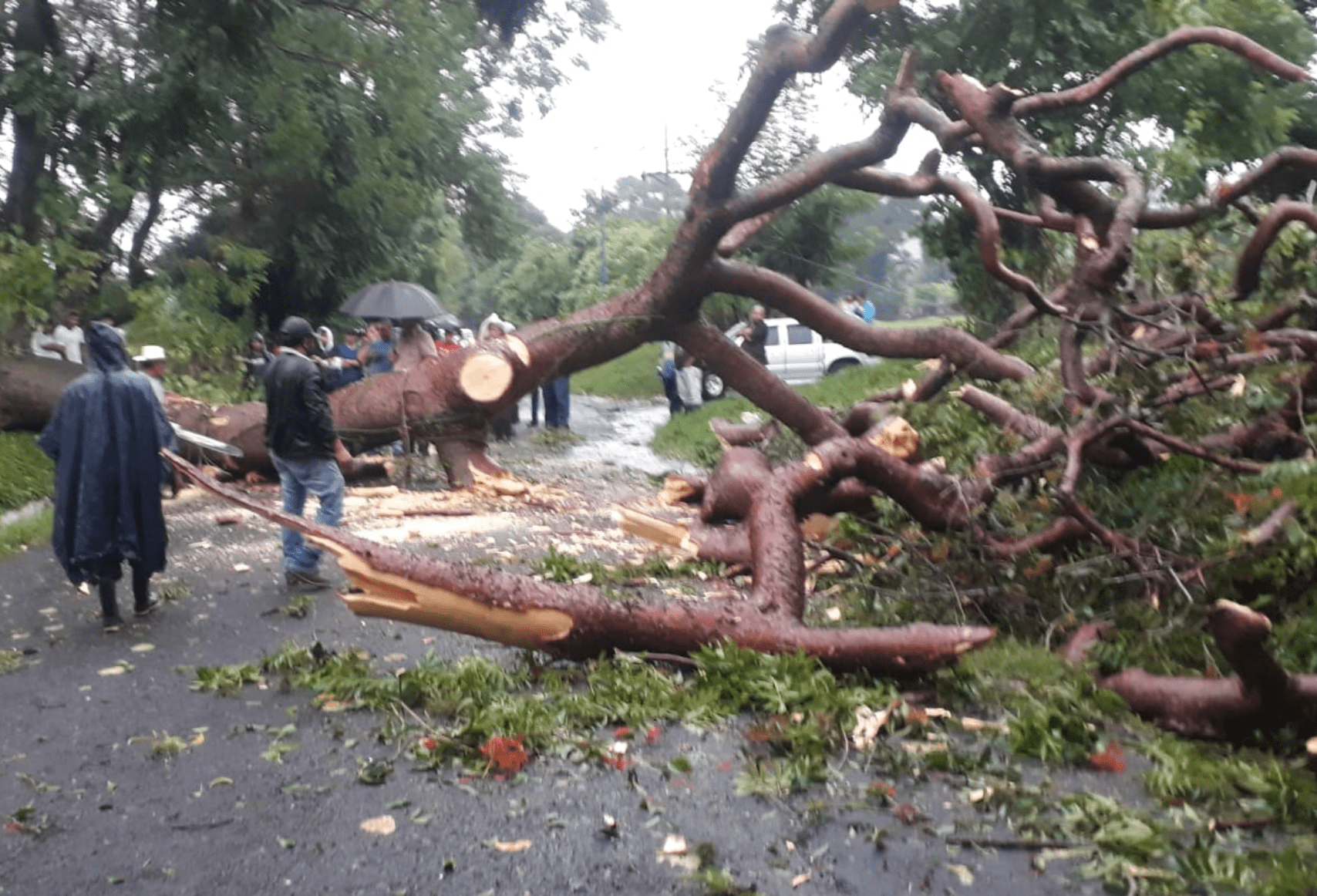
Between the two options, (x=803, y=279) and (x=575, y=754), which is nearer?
(x=575, y=754)

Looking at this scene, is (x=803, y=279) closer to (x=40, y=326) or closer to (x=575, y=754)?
(x=40, y=326)

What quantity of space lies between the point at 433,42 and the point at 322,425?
9230mm

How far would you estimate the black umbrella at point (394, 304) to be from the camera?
14094 mm

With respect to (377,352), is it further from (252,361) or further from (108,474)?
(108,474)

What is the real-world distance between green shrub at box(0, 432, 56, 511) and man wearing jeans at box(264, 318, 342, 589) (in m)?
4.34

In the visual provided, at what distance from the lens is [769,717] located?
4488 mm

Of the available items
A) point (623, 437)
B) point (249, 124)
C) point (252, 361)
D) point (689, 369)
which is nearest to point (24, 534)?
point (252, 361)

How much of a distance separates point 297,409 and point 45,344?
27.7ft

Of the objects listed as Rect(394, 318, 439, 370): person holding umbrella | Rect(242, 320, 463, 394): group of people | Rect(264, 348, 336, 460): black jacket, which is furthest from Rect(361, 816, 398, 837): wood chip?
Rect(394, 318, 439, 370): person holding umbrella

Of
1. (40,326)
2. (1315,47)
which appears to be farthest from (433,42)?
(1315,47)

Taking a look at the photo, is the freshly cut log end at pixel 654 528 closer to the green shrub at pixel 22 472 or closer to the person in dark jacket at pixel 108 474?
the person in dark jacket at pixel 108 474

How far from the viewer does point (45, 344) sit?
13.9 metres

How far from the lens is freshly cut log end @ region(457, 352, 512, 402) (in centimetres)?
1029

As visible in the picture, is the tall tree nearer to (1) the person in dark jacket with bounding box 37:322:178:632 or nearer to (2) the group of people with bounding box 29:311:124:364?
(2) the group of people with bounding box 29:311:124:364
